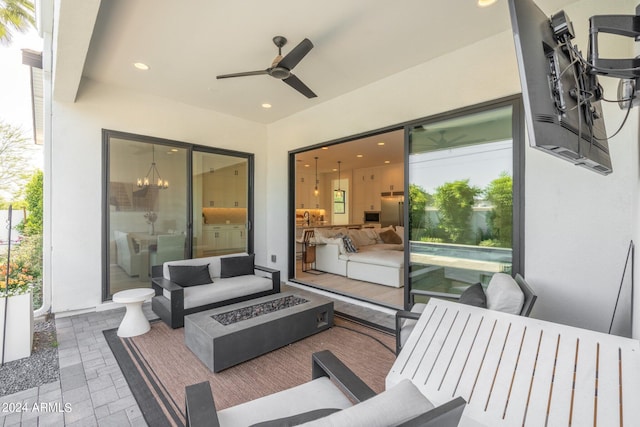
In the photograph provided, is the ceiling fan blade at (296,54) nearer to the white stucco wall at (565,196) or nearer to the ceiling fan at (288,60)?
the ceiling fan at (288,60)

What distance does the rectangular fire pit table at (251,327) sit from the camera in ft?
8.16

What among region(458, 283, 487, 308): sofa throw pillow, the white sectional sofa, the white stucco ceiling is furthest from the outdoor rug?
the white stucco ceiling

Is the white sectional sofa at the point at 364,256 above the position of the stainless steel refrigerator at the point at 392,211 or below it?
below

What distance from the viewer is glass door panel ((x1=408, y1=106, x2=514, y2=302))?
3025 mm

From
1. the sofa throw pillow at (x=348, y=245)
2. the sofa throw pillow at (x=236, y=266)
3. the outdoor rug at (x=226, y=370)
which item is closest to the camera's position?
the outdoor rug at (x=226, y=370)

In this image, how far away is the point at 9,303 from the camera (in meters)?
2.69

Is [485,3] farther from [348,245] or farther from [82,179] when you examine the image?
[82,179]

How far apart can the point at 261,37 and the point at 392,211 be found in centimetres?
744

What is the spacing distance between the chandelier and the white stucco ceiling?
1.11 meters

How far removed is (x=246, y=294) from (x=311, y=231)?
3.08 meters

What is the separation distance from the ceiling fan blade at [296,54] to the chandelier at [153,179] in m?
2.97

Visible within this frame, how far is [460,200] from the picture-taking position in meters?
3.33

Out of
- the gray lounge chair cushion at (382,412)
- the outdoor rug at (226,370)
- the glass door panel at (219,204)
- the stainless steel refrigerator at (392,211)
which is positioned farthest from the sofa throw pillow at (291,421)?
the stainless steel refrigerator at (392,211)

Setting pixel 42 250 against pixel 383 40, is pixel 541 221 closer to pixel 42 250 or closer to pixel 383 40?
pixel 383 40
